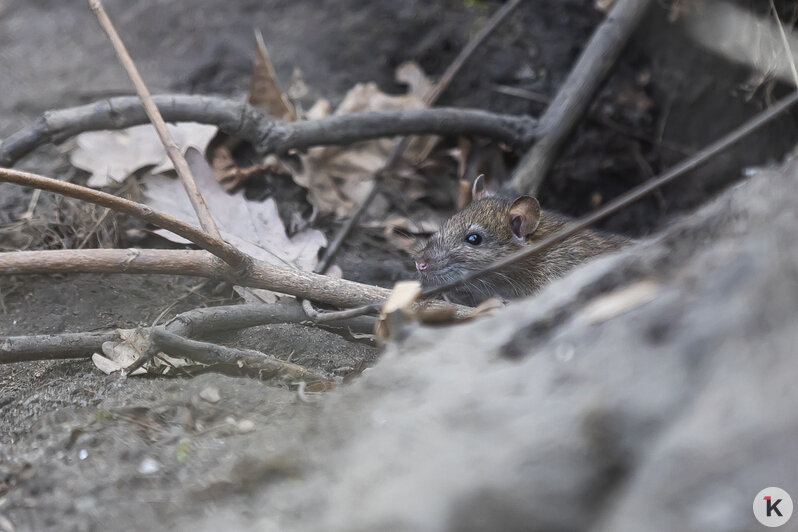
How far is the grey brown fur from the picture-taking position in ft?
14.8

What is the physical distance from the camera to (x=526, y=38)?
634 cm

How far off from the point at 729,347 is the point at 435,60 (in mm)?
5068

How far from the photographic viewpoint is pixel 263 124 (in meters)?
4.70

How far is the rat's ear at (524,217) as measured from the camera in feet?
14.1

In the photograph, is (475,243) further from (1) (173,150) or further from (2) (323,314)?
(1) (173,150)

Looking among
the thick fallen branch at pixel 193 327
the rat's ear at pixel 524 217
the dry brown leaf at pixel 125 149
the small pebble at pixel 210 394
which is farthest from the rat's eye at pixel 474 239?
the small pebble at pixel 210 394

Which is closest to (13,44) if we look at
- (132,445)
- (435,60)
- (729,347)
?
(435,60)

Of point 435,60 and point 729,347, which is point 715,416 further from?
point 435,60

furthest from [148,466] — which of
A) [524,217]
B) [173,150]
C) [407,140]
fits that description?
[407,140]

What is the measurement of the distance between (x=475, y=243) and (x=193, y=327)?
195 cm

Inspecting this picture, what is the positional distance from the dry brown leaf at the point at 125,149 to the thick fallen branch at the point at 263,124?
0.22m

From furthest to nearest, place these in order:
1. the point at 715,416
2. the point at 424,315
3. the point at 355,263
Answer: the point at 355,263
the point at 424,315
the point at 715,416

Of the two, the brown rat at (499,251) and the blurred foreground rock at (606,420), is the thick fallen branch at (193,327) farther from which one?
the blurred foreground rock at (606,420)

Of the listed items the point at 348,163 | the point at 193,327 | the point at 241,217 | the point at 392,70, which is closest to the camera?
the point at 193,327
